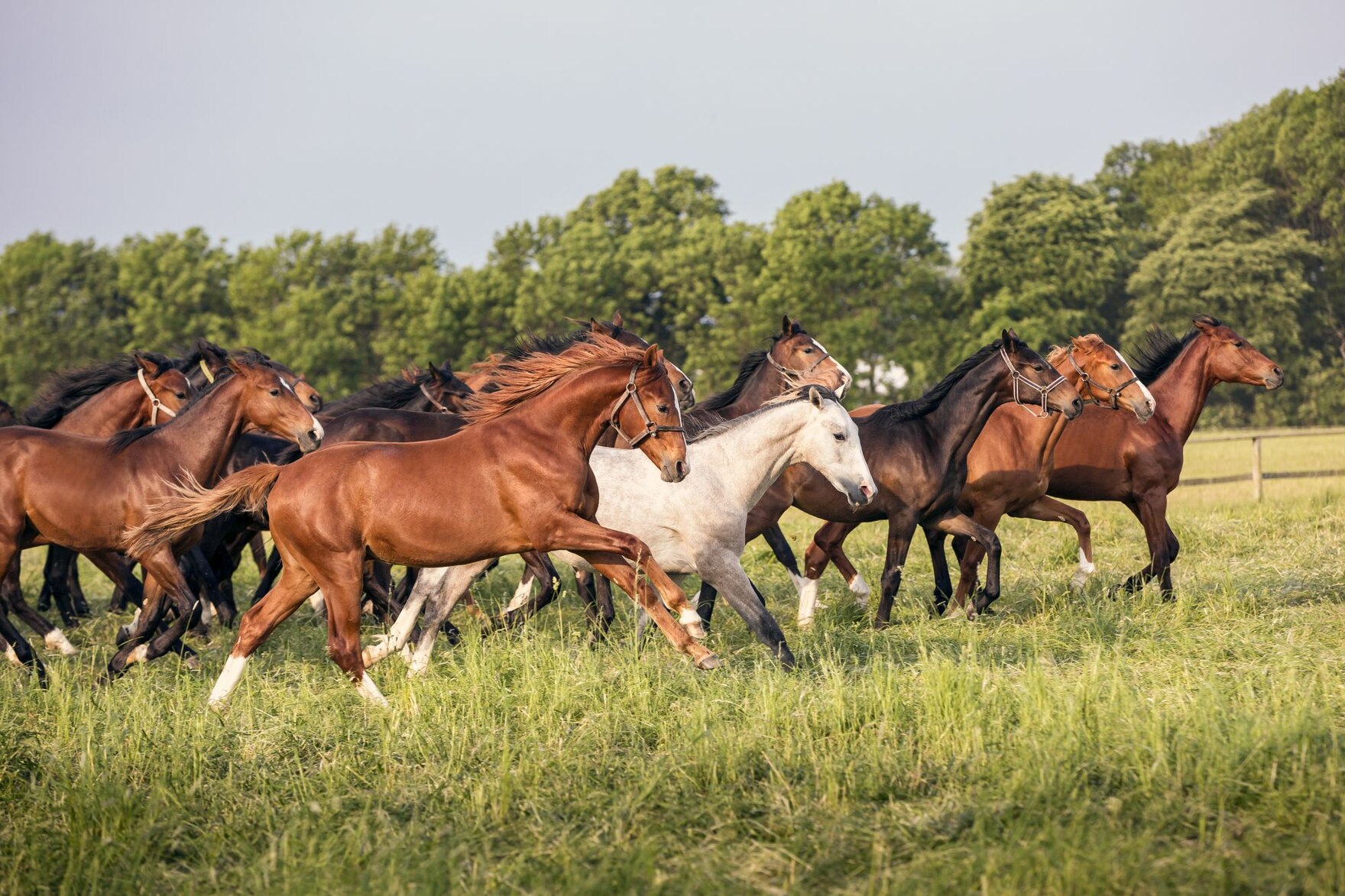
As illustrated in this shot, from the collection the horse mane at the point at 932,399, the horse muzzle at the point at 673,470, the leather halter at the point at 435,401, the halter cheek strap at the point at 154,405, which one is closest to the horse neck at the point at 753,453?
the horse muzzle at the point at 673,470

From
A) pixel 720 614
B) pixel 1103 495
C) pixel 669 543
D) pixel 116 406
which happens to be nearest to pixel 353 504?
pixel 669 543

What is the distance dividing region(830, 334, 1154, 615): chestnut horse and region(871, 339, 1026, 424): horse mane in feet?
1.90

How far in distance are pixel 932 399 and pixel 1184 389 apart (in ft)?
8.55

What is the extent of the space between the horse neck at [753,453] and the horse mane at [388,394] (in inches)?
153

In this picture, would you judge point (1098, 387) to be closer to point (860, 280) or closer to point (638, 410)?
point (638, 410)

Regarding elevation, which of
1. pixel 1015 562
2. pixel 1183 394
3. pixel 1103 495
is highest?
pixel 1183 394

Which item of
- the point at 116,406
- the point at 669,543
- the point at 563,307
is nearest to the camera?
the point at 669,543

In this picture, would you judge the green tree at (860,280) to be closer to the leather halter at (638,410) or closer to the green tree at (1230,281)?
the green tree at (1230,281)

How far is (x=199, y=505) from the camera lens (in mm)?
6469

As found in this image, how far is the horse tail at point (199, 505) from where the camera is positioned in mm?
6301

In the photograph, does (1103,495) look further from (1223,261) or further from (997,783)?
(1223,261)

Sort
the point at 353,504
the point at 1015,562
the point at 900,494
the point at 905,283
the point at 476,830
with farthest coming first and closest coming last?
the point at 905,283 < the point at 1015,562 < the point at 900,494 < the point at 353,504 < the point at 476,830

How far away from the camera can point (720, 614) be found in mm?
8578

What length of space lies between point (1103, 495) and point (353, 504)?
5.87 metres
